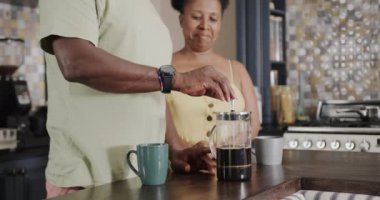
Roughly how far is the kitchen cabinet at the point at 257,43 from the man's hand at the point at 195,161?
89.1 inches

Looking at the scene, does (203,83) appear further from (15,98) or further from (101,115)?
(15,98)

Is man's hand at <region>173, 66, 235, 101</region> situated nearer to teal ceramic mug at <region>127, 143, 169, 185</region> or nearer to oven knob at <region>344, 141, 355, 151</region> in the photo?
teal ceramic mug at <region>127, 143, 169, 185</region>

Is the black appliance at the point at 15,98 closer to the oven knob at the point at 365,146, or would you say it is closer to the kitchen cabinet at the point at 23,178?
the kitchen cabinet at the point at 23,178

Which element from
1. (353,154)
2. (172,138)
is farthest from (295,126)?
(172,138)

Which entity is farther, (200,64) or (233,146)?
(200,64)

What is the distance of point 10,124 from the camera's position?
2.70m

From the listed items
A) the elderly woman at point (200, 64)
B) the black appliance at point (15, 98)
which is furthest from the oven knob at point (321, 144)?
the black appliance at point (15, 98)

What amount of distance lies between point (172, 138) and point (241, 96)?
66 centimetres

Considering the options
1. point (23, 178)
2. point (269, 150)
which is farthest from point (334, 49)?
point (269, 150)

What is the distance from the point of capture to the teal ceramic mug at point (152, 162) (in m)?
1.21

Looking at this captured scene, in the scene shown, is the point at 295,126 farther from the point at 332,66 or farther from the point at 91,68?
the point at 91,68

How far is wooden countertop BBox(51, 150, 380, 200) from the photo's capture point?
113cm

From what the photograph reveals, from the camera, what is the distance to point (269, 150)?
154 centimetres

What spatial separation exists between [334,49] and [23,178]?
94.2 inches
